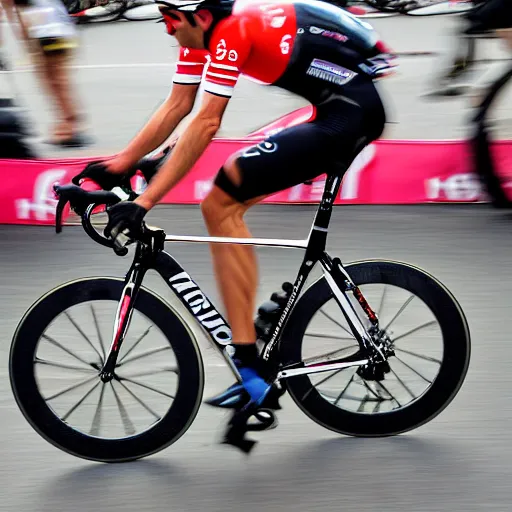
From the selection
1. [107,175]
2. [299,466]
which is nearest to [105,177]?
[107,175]

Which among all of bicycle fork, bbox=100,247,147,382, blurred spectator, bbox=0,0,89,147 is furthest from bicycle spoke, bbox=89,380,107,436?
blurred spectator, bbox=0,0,89,147

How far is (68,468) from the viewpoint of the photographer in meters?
4.47

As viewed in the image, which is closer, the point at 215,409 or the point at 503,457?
the point at 503,457

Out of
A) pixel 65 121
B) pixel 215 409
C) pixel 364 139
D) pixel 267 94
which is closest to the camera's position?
pixel 364 139

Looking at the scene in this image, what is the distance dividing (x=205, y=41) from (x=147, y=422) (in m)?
1.38

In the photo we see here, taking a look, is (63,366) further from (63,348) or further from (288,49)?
(288,49)

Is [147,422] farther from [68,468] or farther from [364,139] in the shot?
[364,139]

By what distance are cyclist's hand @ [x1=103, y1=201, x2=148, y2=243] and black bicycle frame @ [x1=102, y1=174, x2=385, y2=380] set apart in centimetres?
27

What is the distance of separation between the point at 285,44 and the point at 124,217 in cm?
82

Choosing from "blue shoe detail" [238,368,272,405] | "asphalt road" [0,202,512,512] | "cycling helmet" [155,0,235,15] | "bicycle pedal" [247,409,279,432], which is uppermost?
"cycling helmet" [155,0,235,15]

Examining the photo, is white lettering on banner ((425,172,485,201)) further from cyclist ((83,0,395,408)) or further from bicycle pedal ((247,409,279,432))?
bicycle pedal ((247,409,279,432))

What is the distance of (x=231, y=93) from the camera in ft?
13.4

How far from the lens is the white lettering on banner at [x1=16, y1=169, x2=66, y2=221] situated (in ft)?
25.6

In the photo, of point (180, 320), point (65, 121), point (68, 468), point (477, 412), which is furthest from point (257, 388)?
point (65, 121)
